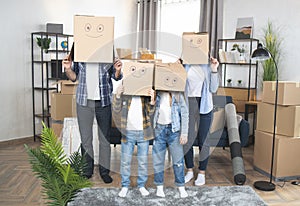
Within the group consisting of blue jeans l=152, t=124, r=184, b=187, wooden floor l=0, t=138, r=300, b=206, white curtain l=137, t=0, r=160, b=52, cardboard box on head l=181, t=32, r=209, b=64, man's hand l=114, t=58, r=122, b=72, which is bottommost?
wooden floor l=0, t=138, r=300, b=206

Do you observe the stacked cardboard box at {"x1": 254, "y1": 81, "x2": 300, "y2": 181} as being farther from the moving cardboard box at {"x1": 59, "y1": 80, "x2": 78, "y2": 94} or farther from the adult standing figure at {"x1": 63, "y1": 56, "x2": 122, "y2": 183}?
the moving cardboard box at {"x1": 59, "y1": 80, "x2": 78, "y2": 94}

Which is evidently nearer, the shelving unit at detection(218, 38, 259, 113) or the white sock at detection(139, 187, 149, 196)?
the white sock at detection(139, 187, 149, 196)

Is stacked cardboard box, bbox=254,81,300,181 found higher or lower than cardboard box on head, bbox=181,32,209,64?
lower

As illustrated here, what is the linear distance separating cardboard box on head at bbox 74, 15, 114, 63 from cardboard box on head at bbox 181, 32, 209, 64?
47 centimetres

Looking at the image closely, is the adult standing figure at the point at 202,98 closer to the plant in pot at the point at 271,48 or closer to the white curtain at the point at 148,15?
the plant in pot at the point at 271,48

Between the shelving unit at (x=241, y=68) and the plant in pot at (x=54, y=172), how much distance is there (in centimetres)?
324

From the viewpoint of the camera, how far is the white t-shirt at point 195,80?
2.40 metres

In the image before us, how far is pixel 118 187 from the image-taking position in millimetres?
2934

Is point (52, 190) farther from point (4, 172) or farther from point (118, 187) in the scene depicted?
point (4, 172)

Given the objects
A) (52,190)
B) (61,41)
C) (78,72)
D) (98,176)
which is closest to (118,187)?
(98,176)

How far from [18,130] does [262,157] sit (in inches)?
119

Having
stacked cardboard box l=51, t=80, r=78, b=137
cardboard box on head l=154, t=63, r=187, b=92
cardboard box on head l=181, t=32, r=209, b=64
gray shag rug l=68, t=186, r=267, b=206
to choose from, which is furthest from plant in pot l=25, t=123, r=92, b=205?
stacked cardboard box l=51, t=80, r=78, b=137

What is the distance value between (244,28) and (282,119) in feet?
6.13

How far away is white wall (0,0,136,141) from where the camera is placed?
4254mm
